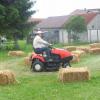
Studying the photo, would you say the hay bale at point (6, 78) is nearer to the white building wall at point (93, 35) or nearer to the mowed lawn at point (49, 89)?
the mowed lawn at point (49, 89)

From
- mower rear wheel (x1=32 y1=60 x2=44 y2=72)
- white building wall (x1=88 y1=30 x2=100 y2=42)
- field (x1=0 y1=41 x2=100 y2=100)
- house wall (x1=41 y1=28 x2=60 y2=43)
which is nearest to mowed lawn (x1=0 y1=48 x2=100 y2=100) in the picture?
field (x1=0 y1=41 x2=100 y2=100)

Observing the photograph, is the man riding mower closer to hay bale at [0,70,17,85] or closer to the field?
the field

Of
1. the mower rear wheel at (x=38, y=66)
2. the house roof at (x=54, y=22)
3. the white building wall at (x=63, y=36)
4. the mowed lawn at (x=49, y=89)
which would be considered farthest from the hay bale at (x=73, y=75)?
the house roof at (x=54, y=22)

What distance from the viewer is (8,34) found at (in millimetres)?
34969

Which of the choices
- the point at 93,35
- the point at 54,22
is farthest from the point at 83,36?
the point at 54,22

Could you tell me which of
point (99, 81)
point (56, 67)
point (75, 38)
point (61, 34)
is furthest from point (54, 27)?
point (99, 81)

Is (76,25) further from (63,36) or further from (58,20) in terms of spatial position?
(58,20)

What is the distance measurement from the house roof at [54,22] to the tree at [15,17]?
88.1ft

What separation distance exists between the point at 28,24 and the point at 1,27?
2.63 meters

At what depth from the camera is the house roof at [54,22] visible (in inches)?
2540

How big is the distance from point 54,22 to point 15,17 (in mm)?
33703

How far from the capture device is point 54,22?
67.4 m

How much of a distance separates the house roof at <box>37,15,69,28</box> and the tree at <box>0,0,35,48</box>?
26.8 meters

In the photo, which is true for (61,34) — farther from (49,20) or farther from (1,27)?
(1,27)
